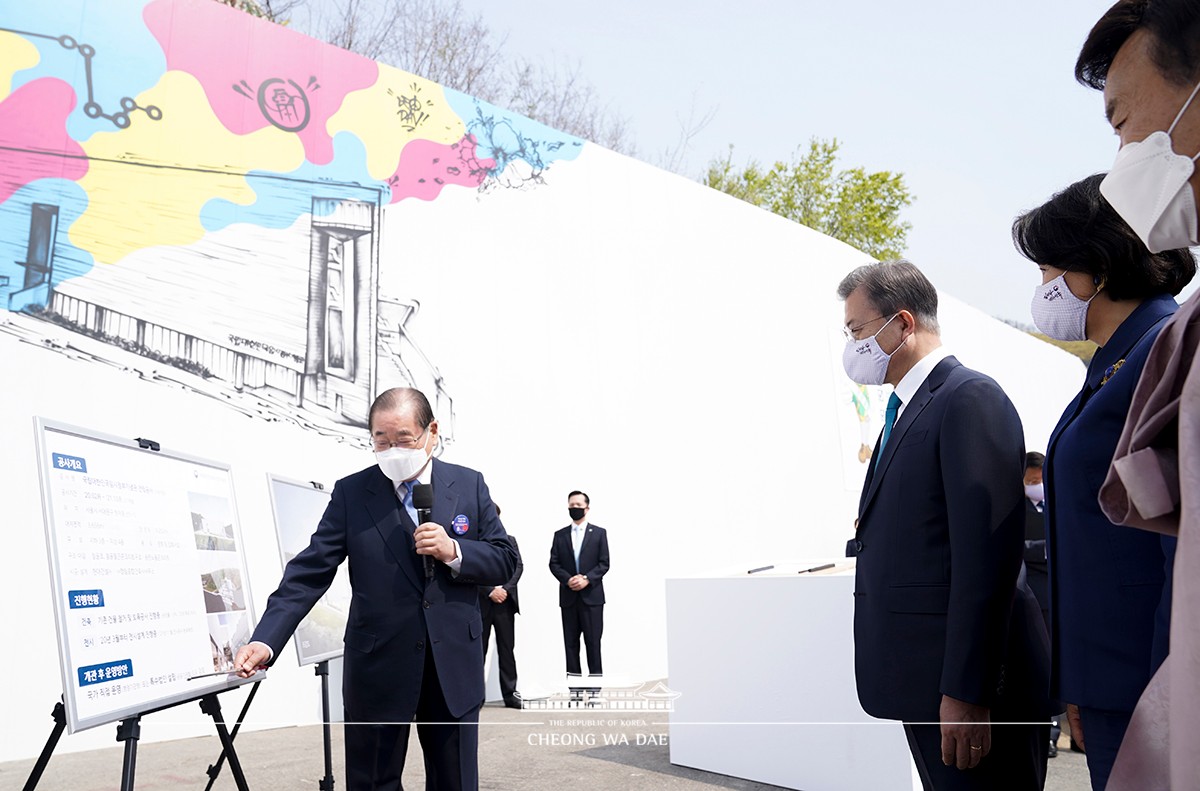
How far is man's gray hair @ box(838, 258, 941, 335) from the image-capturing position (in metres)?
2.34

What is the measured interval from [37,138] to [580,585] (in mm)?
4766

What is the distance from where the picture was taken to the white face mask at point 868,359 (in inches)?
93.0

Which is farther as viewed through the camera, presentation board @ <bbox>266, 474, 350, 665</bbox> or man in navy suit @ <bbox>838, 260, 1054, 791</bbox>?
presentation board @ <bbox>266, 474, 350, 665</bbox>

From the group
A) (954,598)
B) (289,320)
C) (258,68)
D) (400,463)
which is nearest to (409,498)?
(400,463)

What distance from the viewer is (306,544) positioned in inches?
158

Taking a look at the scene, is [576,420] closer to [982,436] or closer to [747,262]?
[747,262]

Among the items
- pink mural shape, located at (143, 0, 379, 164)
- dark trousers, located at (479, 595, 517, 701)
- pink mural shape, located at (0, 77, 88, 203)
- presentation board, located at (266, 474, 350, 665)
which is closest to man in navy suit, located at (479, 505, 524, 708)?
dark trousers, located at (479, 595, 517, 701)

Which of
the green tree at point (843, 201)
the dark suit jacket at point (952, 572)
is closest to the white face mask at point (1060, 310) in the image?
the dark suit jacket at point (952, 572)

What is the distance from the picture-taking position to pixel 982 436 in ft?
6.48

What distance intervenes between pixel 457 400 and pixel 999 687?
614cm

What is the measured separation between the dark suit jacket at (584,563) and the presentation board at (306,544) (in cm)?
351

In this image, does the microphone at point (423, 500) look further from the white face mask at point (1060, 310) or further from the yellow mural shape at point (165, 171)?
the yellow mural shape at point (165, 171)

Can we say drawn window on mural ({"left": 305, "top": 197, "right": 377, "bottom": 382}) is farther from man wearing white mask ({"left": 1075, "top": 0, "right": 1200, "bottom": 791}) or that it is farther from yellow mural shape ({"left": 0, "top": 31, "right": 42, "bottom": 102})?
man wearing white mask ({"left": 1075, "top": 0, "right": 1200, "bottom": 791})

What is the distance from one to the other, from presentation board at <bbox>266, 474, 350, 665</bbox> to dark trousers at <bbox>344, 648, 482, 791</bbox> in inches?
47.3
